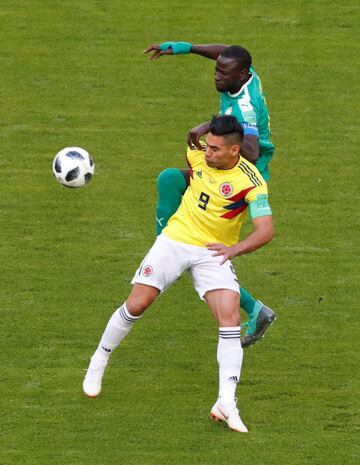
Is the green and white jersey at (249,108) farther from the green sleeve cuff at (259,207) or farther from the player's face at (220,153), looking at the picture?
the green sleeve cuff at (259,207)

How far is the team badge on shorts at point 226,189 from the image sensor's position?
419 inches

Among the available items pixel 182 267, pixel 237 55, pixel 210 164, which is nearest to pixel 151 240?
pixel 237 55

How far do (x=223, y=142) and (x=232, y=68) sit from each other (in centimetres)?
122

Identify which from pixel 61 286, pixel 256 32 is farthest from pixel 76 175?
pixel 256 32

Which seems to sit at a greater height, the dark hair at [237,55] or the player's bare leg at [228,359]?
the dark hair at [237,55]

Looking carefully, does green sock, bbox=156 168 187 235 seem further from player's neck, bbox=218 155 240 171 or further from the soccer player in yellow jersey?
player's neck, bbox=218 155 240 171

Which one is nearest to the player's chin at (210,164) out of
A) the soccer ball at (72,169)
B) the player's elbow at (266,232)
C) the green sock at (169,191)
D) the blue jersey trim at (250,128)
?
the player's elbow at (266,232)

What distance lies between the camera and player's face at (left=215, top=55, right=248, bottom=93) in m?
11.5

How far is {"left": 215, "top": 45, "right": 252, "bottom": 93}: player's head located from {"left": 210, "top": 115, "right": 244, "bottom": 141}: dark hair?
37.7 inches

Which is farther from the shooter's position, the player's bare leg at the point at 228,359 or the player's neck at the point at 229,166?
the player's neck at the point at 229,166

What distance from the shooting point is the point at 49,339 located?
11930 millimetres

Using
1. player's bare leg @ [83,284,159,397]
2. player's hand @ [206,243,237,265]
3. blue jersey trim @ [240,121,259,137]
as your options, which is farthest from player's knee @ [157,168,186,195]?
player's hand @ [206,243,237,265]

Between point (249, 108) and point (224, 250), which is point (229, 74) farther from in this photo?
point (224, 250)

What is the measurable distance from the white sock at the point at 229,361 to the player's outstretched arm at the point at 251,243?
0.59 metres
